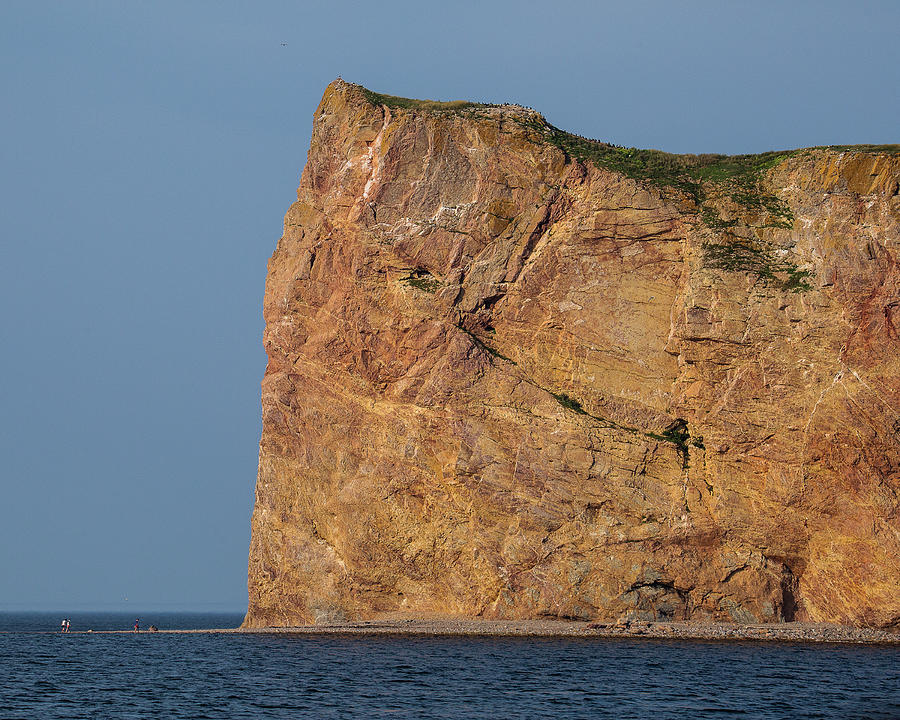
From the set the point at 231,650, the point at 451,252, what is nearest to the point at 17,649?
the point at 231,650

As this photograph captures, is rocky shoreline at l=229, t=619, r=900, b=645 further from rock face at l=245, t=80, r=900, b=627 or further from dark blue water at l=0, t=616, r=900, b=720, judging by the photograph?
rock face at l=245, t=80, r=900, b=627

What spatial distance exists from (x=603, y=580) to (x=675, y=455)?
707 centimetres

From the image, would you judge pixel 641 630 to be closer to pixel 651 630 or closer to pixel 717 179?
pixel 651 630

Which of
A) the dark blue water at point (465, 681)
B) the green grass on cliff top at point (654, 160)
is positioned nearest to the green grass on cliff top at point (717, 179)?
the green grass on cliff top at point (654, 160)

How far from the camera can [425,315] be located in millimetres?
59594

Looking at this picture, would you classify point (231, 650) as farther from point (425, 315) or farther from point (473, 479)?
point (425, 315)

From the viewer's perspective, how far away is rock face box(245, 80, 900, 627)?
52438 mm

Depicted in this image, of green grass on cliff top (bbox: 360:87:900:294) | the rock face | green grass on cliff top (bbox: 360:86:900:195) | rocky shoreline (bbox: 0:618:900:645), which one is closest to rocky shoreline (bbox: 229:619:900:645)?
rocky shoreline (bbox: 0:618:900:645)

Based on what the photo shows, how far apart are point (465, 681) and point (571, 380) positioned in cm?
2173

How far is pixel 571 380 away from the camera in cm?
5759

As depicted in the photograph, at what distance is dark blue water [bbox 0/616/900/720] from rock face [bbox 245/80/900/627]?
4905 millimetres

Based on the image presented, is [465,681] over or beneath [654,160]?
beneath

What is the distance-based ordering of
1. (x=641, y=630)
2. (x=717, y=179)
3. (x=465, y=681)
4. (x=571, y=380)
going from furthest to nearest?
(x=717, y=179) → (x=571, y=380) → (x=641, y=630) → (x=465, y=681)

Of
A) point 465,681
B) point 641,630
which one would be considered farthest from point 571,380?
point 465,681
